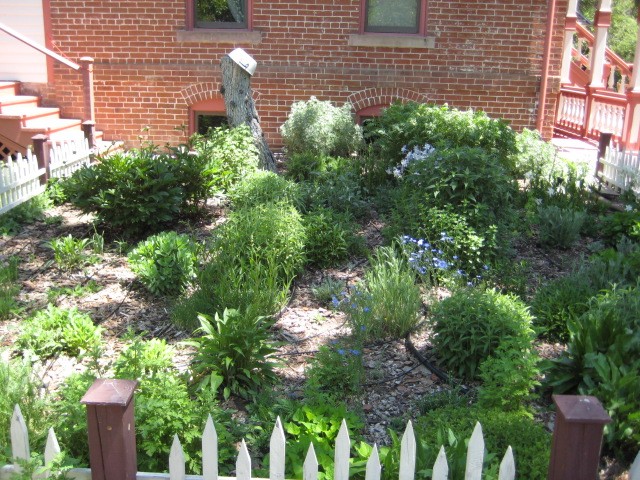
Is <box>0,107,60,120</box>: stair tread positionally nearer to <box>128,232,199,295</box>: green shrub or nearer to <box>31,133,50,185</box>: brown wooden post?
<box>31,133,50,185</box>: brown wooden post

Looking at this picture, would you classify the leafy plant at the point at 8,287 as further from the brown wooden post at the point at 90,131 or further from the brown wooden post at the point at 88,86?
the brown wooden post at the point at 88,86

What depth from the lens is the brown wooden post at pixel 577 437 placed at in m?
2.53

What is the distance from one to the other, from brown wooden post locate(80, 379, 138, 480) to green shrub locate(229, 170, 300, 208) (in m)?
3.97

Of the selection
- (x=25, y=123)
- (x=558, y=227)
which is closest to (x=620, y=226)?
(x=558, y=227)

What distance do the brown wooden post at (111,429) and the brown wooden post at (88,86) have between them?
27.6 ft

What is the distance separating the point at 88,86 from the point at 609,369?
891 cm

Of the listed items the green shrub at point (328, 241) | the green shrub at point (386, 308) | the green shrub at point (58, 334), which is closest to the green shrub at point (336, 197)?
the green shrub at point (328, 241)

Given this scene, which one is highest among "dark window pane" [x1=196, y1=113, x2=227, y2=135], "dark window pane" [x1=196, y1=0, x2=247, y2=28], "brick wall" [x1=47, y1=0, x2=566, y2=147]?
"dark window pane" [x1=196, y1=0, x2=247, y2=28]

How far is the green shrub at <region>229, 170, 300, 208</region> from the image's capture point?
6.76 m

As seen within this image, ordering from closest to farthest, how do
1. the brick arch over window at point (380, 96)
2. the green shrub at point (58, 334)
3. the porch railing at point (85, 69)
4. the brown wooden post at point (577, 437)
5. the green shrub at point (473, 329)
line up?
the brown wooden post at point (577, 437) < the green shrub at point (473, 329) < the green shrub at point (58, 334) < the porch railing at point (85, 69) < the brick arch over window at point (380, 96)

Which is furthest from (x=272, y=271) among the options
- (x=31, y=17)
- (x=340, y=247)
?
(x=31, y=17)

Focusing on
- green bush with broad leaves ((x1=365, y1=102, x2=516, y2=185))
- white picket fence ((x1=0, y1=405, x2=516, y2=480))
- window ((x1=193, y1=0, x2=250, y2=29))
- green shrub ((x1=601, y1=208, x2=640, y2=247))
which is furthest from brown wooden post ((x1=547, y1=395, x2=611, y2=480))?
window ((x1=193, y1=0, x2=250, y2=29))

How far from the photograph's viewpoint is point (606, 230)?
22.9 ft

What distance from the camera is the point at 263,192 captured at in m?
6.83
